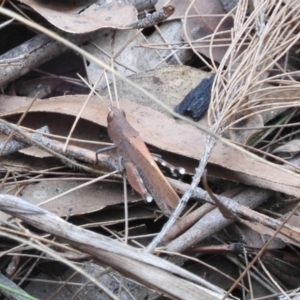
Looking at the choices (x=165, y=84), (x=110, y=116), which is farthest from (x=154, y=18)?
(x=110, y=116)

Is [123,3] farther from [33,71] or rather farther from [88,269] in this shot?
[88,269]

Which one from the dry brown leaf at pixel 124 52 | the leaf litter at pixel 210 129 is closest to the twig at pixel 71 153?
the leaf litter at pixel 210 129

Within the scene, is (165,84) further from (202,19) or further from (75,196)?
(75,196)

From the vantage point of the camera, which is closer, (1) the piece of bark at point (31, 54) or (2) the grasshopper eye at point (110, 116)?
(2) the grasshopper eye at point (110, 116)

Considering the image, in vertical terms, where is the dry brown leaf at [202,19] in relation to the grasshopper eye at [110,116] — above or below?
above

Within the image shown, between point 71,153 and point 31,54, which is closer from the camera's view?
point 71,153

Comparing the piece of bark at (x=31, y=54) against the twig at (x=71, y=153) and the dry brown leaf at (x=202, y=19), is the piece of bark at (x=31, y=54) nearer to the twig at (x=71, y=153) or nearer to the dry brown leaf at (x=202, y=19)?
the twig at (x=71, y=153)

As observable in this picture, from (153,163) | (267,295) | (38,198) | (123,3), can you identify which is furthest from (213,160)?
(123,3)
